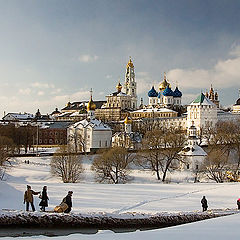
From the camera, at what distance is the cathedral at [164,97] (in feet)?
310

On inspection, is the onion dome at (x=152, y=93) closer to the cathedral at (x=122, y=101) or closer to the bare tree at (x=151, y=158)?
the cathedral at (x=122, y=101)

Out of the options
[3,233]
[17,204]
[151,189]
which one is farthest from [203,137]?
[3,233]

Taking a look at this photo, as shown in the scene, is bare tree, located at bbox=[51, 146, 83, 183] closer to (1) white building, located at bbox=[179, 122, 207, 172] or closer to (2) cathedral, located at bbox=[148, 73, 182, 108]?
(1) white building, located at bbox=[179, 122, 207, 172]

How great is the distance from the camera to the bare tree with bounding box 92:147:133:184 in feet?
104

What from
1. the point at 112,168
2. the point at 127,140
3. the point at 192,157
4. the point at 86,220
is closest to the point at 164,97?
the point at 127,140

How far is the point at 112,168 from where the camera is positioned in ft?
112

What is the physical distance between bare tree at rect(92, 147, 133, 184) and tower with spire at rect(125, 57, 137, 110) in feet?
232

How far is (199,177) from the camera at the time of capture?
113ft

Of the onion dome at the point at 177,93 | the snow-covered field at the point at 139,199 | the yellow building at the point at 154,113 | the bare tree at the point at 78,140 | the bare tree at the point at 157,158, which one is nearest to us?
the snow-covered field at the point at 139,199

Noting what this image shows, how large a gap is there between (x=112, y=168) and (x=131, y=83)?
73.8m

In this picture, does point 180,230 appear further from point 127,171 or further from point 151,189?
point 127,171

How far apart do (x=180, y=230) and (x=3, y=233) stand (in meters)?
4.63

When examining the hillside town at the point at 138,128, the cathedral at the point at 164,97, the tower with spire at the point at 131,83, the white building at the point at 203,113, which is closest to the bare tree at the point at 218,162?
the hillside town at the point at 138,128

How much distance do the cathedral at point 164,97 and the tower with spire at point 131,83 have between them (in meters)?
6.88
